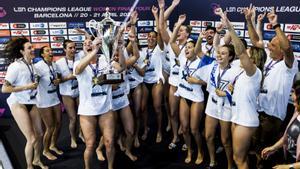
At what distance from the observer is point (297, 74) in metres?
3.44

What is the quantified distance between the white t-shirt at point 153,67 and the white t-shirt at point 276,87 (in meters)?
1.55

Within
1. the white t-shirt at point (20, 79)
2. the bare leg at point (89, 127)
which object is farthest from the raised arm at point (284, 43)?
the white t-shirt at point (20, 79)

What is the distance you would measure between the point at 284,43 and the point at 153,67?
195cm

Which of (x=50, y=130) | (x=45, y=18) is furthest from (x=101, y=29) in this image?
(x=45, y=18)

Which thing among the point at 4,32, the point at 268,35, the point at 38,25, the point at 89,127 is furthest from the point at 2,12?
the point at 268,35

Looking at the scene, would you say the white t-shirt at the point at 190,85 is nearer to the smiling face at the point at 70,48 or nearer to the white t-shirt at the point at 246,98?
the white t-shirt at the point at 246,98

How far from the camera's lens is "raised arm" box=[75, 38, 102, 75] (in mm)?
3051

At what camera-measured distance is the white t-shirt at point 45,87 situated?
394cm

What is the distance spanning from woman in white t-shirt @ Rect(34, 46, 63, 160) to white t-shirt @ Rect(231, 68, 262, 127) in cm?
226

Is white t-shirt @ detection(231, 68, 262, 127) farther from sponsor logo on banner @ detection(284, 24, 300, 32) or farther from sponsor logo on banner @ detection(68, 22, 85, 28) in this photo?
sponsor logo on banner @ detection(68, 22, 85, 28)

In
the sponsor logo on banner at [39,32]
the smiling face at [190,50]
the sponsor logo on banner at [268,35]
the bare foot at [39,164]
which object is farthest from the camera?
the sponsor logo on banner at [39,32]

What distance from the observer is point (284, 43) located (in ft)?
10.0

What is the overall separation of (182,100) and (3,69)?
361 centimetres

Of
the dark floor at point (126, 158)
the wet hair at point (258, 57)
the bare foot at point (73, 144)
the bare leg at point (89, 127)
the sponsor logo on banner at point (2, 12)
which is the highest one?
the sponsor logo on banner at point (2, 12)
